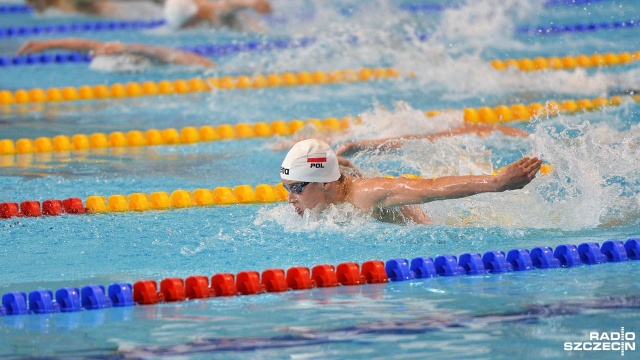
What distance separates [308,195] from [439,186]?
2.05ft

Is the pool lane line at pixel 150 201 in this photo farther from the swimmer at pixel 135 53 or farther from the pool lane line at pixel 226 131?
the swimmer at pixel 135 53

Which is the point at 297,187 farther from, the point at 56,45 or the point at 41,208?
the point at 56,45

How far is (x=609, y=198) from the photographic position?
5160mm

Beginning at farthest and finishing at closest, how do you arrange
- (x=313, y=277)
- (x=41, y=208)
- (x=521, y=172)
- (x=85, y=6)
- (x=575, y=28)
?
(x=85, y=6) < (x=575, y=28) < (x=41, y=208) < (x=313, y=277) < (x=521, y=172)

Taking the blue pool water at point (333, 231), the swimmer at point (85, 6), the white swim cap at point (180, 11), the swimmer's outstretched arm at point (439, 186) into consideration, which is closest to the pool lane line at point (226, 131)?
the blue pool water at point (333, 231)

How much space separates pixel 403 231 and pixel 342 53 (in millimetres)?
5693

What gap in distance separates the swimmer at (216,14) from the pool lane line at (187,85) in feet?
7.87

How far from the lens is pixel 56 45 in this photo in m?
9.59

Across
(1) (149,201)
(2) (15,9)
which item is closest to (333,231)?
(1) (149,201)

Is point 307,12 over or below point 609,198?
over

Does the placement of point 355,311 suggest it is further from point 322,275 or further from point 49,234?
point 49,234

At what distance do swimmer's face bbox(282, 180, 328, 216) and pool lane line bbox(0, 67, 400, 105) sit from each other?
4.65 metres

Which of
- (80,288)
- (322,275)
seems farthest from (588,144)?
(80,288)

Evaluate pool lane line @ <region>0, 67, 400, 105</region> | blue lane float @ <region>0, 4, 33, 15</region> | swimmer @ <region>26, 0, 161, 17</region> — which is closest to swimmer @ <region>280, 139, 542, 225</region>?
pool lane line @ <region>0, 67, 400, 105</region>
